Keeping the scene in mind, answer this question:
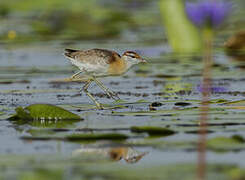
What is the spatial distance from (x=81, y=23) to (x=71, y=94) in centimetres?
1289

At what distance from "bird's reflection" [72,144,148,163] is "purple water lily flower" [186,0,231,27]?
5.20 ft

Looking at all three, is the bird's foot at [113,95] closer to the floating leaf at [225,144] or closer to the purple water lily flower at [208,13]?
the floating leaf at [225,144]

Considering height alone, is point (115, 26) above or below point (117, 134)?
above

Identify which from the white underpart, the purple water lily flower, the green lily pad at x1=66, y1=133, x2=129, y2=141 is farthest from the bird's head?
the purple water lily flower

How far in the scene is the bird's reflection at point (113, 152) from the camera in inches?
213

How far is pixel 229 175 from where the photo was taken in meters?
4.60

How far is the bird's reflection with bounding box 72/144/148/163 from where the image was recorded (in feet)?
17.8

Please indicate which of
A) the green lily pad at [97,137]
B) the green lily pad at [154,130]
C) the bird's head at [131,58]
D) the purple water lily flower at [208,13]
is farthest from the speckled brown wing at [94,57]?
the purple water lily flower at [208,13]

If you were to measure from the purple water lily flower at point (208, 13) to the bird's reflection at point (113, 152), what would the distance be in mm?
1584

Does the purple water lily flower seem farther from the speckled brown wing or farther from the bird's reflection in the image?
the speckled brown wing

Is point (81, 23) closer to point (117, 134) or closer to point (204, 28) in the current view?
point (117, 134)

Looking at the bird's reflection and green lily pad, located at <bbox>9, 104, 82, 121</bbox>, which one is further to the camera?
green lily pad, located at <bbox>9, 104, 82, 121</bbox>

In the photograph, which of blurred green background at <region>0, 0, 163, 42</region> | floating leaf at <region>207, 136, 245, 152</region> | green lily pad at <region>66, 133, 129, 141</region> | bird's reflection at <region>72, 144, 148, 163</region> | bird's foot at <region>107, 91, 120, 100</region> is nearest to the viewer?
bird's reflection at <region>72, 144, 148, 163</region>

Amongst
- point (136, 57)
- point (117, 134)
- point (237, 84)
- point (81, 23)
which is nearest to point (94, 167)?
point (117, 134)
